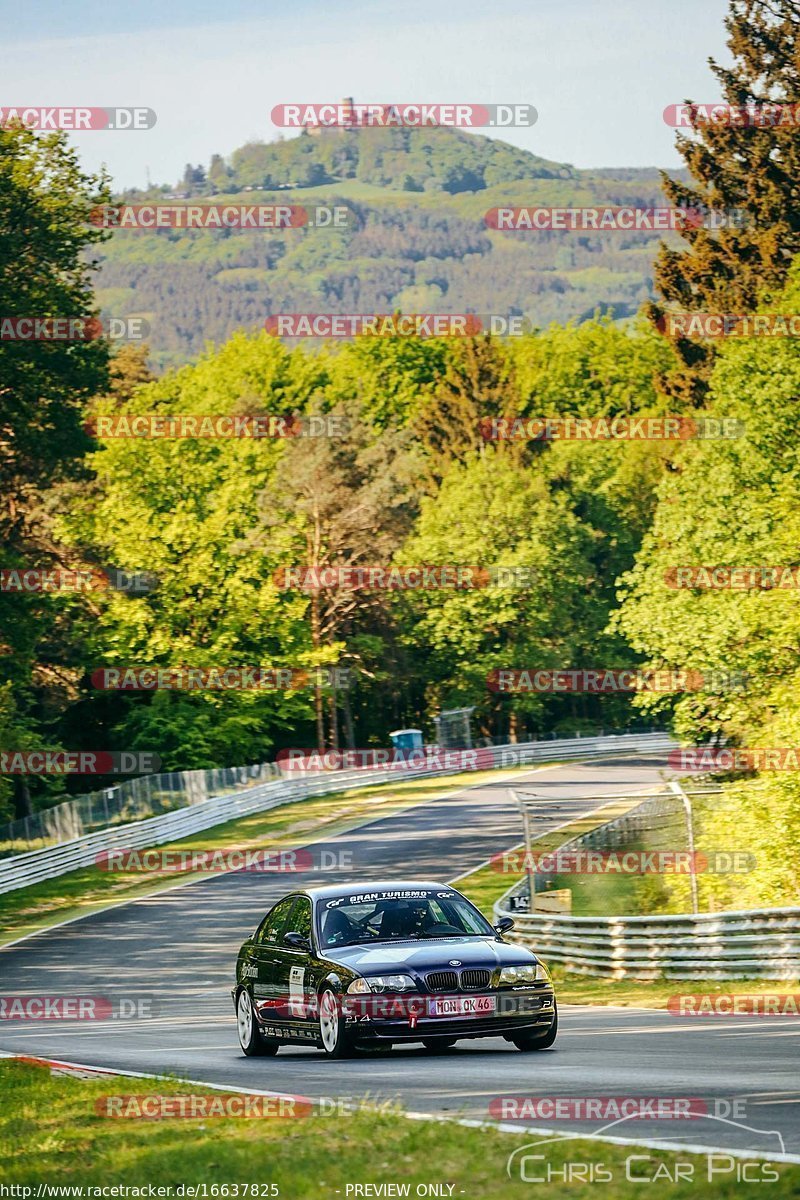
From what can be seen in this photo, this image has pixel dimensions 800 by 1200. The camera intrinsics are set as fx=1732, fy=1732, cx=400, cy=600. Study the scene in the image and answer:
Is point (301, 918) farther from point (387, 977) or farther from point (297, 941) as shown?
point (387, 977)

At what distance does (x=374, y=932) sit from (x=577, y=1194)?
7.10m

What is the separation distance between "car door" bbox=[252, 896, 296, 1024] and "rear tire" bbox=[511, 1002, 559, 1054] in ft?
7.08

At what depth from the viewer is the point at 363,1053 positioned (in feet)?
47.0

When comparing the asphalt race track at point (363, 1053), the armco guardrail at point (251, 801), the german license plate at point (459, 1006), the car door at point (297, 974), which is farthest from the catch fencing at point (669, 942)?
the armco guardrail at point (251, 801)

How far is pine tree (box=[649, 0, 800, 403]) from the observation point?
57188 mm

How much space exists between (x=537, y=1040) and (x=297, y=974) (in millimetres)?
2047

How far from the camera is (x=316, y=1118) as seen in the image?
380 inches

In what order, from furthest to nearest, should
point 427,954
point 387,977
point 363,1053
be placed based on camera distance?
point 363,1053
point 427,954
point 387,977
